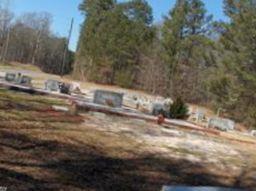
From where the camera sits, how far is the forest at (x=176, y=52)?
40.2 m

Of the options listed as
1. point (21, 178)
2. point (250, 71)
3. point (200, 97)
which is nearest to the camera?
point (21, 178)

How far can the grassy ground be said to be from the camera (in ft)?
23.4

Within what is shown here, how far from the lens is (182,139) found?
15.2 metres

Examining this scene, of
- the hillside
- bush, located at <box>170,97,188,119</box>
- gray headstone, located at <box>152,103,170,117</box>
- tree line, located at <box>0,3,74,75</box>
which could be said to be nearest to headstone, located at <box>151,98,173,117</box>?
gray headstone, located at <box>152,103,170,117</box>

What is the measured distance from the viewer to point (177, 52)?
198ft

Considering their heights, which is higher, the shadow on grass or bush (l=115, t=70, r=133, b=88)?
bush (l=115, t=70, r=133, b=88)

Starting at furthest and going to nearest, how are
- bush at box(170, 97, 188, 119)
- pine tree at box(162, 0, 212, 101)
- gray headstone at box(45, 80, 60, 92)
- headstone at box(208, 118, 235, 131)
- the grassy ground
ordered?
pine tree at box(162, 0, 212, 101) < gray headstone at box(45, 80, 60, 92) < bush at box(170, 97, 188, 119) < headstone at box(208, 118, 235, 131) < the grassy ground

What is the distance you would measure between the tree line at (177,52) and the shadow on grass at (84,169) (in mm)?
28902

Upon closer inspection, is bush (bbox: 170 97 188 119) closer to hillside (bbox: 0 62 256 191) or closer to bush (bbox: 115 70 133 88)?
hillside (bbox: 0 62 256 191)

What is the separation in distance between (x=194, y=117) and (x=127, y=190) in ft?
82.1

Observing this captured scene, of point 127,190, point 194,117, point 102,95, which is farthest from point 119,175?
point 194,117

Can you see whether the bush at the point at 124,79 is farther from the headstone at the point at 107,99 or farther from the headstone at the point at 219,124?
the headstone at the point at 107,99

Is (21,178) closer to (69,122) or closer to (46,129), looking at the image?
(46,129)

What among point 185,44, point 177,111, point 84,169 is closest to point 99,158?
point 84,169
